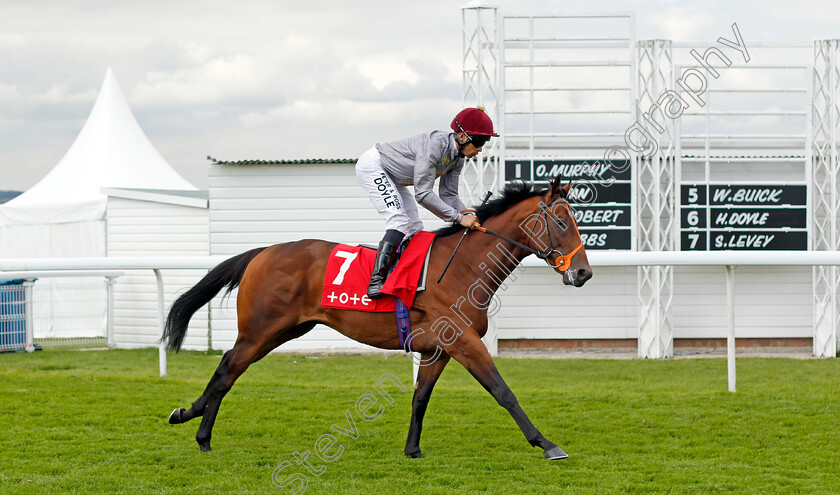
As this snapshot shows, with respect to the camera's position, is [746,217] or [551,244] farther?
[746,217]

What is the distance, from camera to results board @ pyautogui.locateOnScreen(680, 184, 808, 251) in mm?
11352

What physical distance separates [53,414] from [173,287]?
719 cm

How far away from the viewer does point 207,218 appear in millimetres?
12828

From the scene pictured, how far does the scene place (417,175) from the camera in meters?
4.76

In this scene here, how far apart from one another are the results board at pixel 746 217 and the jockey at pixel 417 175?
23.2 ft

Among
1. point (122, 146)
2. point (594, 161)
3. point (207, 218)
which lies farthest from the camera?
point (122, 146)

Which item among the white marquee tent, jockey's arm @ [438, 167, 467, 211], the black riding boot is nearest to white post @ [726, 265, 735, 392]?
jockey's arm @ [438, 167, 467, 211]

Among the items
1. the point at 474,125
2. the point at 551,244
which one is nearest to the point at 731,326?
the point at 551,244

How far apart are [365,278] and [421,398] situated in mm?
748

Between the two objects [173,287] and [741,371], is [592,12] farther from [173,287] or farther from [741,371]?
[173,287]

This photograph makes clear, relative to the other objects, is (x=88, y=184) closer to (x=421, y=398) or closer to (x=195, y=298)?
(x=195, y=298)

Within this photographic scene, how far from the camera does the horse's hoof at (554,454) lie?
448 centimetres

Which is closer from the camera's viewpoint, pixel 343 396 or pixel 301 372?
pixel 343 396

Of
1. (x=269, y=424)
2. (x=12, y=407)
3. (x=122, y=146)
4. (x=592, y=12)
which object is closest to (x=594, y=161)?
(x=592, y=12)
